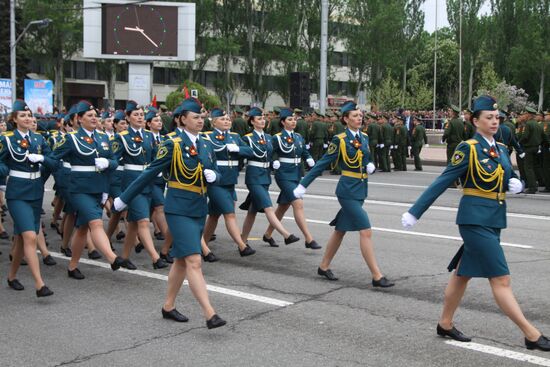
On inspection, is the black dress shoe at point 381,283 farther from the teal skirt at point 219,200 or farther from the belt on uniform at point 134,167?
the belt on uniform at point 134,167

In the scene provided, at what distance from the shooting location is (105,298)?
7.92m

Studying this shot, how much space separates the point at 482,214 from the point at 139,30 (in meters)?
30.7

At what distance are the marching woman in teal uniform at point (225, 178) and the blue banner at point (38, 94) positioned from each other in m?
26.5

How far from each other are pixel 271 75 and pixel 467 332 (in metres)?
57.8

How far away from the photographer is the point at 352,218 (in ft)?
27.2

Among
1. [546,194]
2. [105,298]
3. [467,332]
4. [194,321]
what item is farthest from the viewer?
Answer: [546,194]

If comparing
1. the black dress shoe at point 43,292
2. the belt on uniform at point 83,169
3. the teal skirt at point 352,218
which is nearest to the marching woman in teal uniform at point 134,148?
the belt on uniform at point 83,169

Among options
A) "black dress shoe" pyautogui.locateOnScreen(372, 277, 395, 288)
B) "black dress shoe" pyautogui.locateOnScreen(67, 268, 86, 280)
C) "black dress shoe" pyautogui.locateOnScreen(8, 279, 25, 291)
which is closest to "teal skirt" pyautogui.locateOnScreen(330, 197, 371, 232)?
"black dress shoe" pyautogui.locateOnScreen(372, 277, 395, 288)

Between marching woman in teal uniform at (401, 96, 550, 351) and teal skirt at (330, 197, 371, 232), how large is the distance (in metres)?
1.92

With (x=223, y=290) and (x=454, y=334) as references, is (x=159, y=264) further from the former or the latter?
(x=454, y=334)

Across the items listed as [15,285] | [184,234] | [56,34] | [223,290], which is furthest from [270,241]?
[56,34]

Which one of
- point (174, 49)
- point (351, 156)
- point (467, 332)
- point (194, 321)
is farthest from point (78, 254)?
point (174, 49)

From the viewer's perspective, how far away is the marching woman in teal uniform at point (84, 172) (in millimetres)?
8633

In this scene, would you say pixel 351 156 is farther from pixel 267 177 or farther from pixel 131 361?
pixel 131 361
